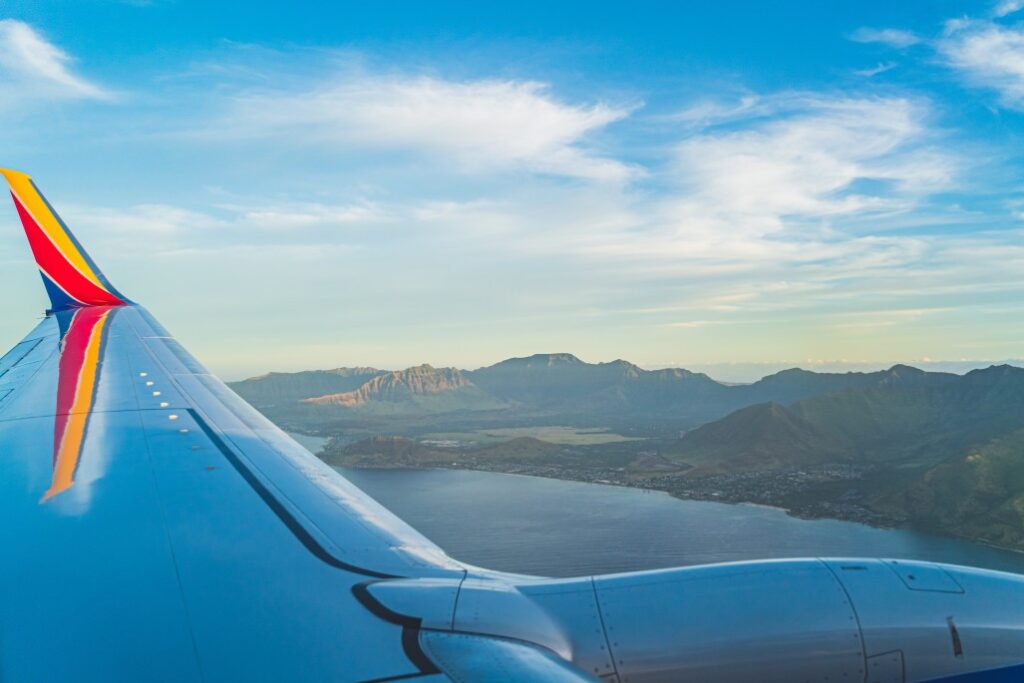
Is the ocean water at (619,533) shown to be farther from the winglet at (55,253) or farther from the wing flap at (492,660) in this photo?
the wing flap at (492,660)

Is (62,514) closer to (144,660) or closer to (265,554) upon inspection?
(265,554)

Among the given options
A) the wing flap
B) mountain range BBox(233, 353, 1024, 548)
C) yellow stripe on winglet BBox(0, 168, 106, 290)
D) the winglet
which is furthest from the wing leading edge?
mountain range BBox(233, 353, 1024, 548)

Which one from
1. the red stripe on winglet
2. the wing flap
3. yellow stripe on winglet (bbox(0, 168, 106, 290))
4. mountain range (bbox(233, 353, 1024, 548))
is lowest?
mountain range (bbox(233, 353, 1024, 548))

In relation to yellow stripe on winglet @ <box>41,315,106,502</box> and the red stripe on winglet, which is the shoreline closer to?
the red stripe on winglet

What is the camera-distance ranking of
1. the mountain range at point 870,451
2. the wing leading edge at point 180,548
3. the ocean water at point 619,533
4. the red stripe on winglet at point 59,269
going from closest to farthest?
the wing leading edge at point 180,548 < the red stripe on winglet at point 59,269 < the ocean water at point 619,533 < the mountain range at point 870,451

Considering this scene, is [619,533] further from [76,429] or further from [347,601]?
[347,601]

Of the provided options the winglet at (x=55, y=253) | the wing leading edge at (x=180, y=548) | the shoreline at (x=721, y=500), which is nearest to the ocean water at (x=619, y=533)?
the shoreline at (x=721, y=500)
